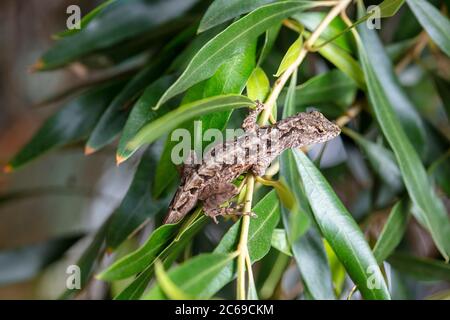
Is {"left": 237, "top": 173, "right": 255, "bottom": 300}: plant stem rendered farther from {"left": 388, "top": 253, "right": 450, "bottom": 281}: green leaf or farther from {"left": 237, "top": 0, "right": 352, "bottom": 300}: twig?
{"left": 388, "top": 253, "right": 450, "bottom": 281}: green leaf

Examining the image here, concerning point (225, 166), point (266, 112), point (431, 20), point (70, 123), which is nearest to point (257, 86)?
point (266, 112)

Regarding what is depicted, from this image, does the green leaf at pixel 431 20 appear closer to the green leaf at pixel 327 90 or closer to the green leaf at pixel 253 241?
the green leaf at pixel 327 90

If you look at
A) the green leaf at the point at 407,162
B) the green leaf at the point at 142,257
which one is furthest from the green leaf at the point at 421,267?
the green leaf at the point at 142,257

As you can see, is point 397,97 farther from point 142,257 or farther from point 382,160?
point 142,257

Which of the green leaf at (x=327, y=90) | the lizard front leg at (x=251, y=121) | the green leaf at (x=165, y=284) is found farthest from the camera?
the green leaf at (x=327, y=90)

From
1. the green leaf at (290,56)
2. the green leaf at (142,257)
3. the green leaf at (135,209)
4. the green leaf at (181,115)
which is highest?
the green leaf at (290,56)

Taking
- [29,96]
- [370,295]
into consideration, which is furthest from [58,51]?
[29,96]

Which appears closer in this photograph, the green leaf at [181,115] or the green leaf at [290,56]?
the green leaf at [181,115]
